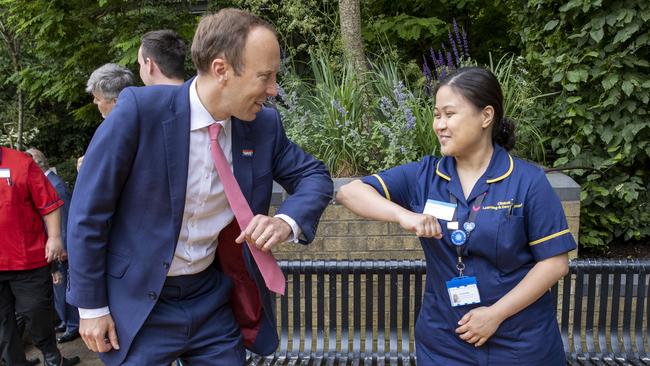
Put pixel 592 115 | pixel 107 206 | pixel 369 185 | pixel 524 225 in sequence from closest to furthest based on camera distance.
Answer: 1. pixel 107 206
2. pixel 524 225
3. pixel 369 185
4. pixel 592 115

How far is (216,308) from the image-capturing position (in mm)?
2266

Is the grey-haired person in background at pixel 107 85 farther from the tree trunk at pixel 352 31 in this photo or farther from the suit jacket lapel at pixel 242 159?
the tree trunk at pixel 352 31

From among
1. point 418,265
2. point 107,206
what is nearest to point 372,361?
point 418,265

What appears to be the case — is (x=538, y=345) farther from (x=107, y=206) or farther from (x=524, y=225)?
(x=107, y=206)

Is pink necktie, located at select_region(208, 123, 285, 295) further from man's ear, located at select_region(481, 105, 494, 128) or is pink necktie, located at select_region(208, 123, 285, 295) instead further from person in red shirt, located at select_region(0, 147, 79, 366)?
person in red shirt, located at select_region(0, 147, 79, 366)

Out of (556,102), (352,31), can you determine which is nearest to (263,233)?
(556,102)

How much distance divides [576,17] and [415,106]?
4.87 feet

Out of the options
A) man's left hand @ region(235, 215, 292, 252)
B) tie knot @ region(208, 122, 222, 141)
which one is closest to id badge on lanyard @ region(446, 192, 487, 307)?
man's left hand @ region(235, 215, 292, 252)

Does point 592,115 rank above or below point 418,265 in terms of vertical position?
above

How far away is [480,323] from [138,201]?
4.08 feet

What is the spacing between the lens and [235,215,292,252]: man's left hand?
195 cm

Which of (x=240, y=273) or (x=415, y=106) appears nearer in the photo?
(x=240, y=273)

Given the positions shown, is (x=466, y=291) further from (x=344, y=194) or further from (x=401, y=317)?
(x=401, y=317)

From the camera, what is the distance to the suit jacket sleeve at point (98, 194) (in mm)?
1908
